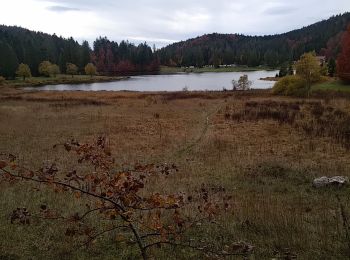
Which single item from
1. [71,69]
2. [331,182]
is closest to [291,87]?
[331,182]

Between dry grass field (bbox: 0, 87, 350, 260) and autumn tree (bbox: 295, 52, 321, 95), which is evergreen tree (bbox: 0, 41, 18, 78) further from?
autumn tree (bbox: 295, 52, 321, 95)

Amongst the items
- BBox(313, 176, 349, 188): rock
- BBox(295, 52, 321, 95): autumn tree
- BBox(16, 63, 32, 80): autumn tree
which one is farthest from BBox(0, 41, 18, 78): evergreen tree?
BBox(313, 176, 349, 188): rock

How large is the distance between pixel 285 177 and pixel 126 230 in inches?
278

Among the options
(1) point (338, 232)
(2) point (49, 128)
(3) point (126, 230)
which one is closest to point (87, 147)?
(3) point (126, 230)

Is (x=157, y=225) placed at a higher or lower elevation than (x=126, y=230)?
higher

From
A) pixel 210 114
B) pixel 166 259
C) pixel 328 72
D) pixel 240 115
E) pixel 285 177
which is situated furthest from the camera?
pixel 328 72

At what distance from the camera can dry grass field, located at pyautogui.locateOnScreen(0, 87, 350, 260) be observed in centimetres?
746

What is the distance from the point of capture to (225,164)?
16.3 metres

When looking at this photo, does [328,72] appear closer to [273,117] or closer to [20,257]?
[273,117]

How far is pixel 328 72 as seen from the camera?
272ft

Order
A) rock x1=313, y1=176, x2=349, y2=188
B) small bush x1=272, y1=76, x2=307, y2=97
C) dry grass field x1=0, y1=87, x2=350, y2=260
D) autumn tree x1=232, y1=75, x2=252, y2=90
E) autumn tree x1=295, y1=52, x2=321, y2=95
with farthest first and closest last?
autumn tree x1=232, y1=75, x2=252, y2=90, small bush x1=272, y1=76, x2=307, y2=97, autumn tree x1=295, y1=52, x2=321, y2=95, rock x1=313, y1=176, x2=349, y2=188, dry grass field x1=0, y1=87, x2=350, y2=260

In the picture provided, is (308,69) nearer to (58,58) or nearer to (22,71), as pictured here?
(22,71)

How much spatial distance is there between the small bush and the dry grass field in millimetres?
19128

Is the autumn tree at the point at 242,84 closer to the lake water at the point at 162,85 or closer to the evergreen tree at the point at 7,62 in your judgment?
the lake water at the point at 162,85
